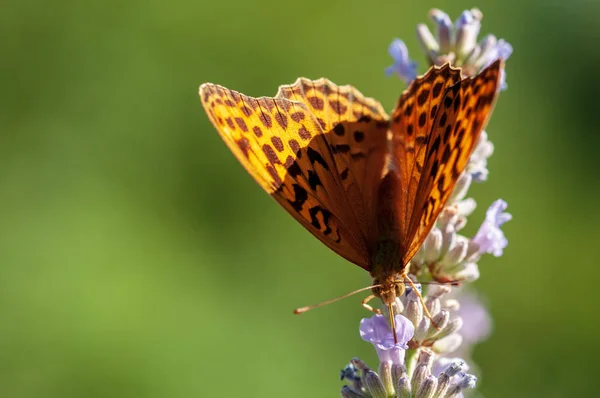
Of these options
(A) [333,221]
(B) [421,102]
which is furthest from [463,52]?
(A) [333,221]

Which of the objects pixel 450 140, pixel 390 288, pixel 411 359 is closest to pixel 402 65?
pixel 450 140

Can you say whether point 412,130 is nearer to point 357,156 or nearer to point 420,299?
point 357,156

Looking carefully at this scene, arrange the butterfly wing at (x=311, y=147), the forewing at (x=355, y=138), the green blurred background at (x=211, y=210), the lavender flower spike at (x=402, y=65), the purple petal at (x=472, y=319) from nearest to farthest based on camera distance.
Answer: the butterfly wing at (x=311, y=147) < the forewing at (x=355, y=138) < the lavender flower spike at (x=402, y=65) < the purple petal at (x=472, y=319) < the green blurred background at (x=211, y=210)

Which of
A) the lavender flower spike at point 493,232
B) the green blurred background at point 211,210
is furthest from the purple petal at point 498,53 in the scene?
the green blurred background at point 211,210

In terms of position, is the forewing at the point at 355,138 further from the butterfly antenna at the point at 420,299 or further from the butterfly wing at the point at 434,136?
the butterfly antenna at the point at 420,299

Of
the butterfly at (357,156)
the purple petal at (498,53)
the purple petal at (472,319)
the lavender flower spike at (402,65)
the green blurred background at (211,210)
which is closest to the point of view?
the butterfly at (357,156)

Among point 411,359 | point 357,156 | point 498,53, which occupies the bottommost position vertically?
point 411,359

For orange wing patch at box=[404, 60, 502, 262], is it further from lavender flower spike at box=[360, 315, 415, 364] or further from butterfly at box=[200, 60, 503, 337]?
lavender flower spike at box=[360, 315, 415, 364]
